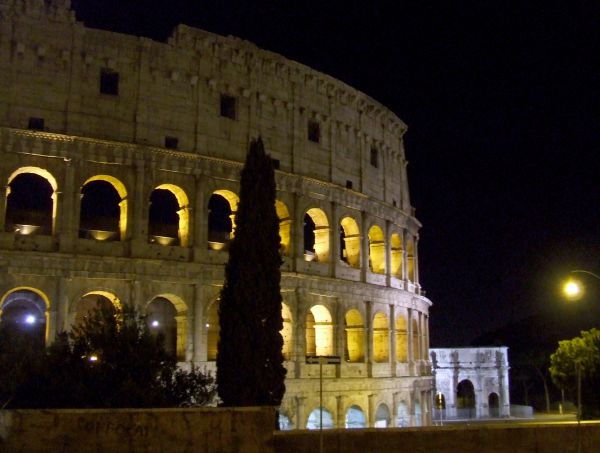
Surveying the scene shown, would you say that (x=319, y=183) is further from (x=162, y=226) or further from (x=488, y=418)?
(x=488, y=418)

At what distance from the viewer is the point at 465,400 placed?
2227 inches

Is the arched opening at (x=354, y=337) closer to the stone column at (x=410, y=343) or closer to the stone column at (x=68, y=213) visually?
the stone column at (x=410, y=343)

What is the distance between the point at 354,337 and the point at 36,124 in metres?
13.7

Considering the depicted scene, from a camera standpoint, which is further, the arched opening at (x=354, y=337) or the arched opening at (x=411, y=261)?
the arched opening at (x=411, y=261)

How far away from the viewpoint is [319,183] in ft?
89.8

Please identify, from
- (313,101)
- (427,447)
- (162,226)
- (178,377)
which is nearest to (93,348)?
(178,377)

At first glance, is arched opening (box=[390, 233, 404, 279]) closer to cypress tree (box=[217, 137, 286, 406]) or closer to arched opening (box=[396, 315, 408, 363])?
arched opening (box=[396, 315, 408, 363])

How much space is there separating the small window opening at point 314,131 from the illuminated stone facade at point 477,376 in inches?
1164

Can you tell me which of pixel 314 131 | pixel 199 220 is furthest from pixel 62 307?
pixel 314 131

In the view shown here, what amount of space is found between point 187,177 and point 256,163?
4994 mm

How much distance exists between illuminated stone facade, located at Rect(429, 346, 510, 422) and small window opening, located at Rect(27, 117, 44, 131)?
37.8 meters

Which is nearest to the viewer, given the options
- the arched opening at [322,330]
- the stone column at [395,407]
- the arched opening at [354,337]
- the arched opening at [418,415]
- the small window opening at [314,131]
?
the arched opening at [322,330]

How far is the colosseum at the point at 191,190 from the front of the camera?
2198 cm

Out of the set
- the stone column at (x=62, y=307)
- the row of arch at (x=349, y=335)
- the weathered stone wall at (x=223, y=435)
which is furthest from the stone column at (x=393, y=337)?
the weathered stone wall at (x=223, y=435)
